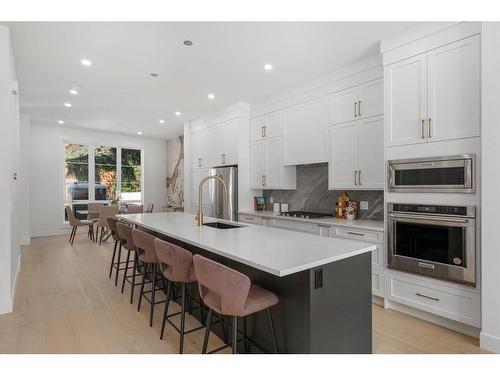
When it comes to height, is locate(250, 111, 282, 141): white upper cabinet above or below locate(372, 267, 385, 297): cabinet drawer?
above

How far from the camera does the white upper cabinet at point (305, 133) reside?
380 cm

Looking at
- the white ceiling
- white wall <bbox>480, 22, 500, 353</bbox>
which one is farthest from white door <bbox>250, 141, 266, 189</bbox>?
white wall <bbox>480, 22, 500, 353</bbox>

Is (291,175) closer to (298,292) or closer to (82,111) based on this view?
(298,292)

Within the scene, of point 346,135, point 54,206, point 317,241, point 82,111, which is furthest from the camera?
point 54,206

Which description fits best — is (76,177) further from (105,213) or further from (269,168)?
(269,168)

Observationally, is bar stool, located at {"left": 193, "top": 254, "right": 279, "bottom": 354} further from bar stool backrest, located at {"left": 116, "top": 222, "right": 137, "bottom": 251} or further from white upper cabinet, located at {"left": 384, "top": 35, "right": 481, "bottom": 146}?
white upper cabinet, located at {"left": 384, "top": 35, "right": 481, "bottom": 146}

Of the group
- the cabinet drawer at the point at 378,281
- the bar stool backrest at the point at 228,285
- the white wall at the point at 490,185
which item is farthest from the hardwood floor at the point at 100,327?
the bar stool backrest at the point at 228,285

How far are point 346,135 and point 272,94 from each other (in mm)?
1606

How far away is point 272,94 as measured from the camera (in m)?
4.55

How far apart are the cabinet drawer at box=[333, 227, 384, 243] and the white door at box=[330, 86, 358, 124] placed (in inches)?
52.9

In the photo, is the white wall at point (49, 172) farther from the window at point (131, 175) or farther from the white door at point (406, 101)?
the white door at point (406, 101)

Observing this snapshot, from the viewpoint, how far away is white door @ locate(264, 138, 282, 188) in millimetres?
4488

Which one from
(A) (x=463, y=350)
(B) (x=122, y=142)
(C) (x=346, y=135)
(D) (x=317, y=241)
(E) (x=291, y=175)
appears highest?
(B) (x=122, y=142)

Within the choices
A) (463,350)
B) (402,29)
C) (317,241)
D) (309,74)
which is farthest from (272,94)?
(463,350)
